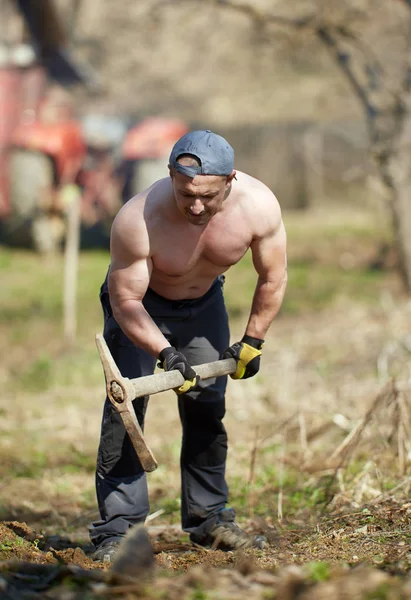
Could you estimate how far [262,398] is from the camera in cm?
712

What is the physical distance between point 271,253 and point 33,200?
32.1ft

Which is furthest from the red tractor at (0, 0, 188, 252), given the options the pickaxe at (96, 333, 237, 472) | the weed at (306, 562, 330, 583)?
the weed at (306, 562, 330, 583)

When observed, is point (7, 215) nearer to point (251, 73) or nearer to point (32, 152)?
point (32, 152)

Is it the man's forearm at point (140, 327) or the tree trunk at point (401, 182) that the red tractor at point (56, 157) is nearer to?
the tree trunk at point (401, 182)

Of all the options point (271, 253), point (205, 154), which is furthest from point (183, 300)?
point (205, 154)

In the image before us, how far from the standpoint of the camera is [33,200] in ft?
44.0

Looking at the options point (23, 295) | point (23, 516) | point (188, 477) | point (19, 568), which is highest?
point (19, 568)

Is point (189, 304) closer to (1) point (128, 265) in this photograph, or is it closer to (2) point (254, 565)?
(1) point (128, 265)

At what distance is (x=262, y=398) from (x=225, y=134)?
11.2 metres

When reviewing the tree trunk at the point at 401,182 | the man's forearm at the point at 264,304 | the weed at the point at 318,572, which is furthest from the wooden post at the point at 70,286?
the weed at the point at 318,572

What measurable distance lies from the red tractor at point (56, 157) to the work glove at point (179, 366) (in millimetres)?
9640

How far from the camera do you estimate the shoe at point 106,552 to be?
392 cm

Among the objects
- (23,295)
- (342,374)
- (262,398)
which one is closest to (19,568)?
(262,398)

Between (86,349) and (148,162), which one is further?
(148,162)
